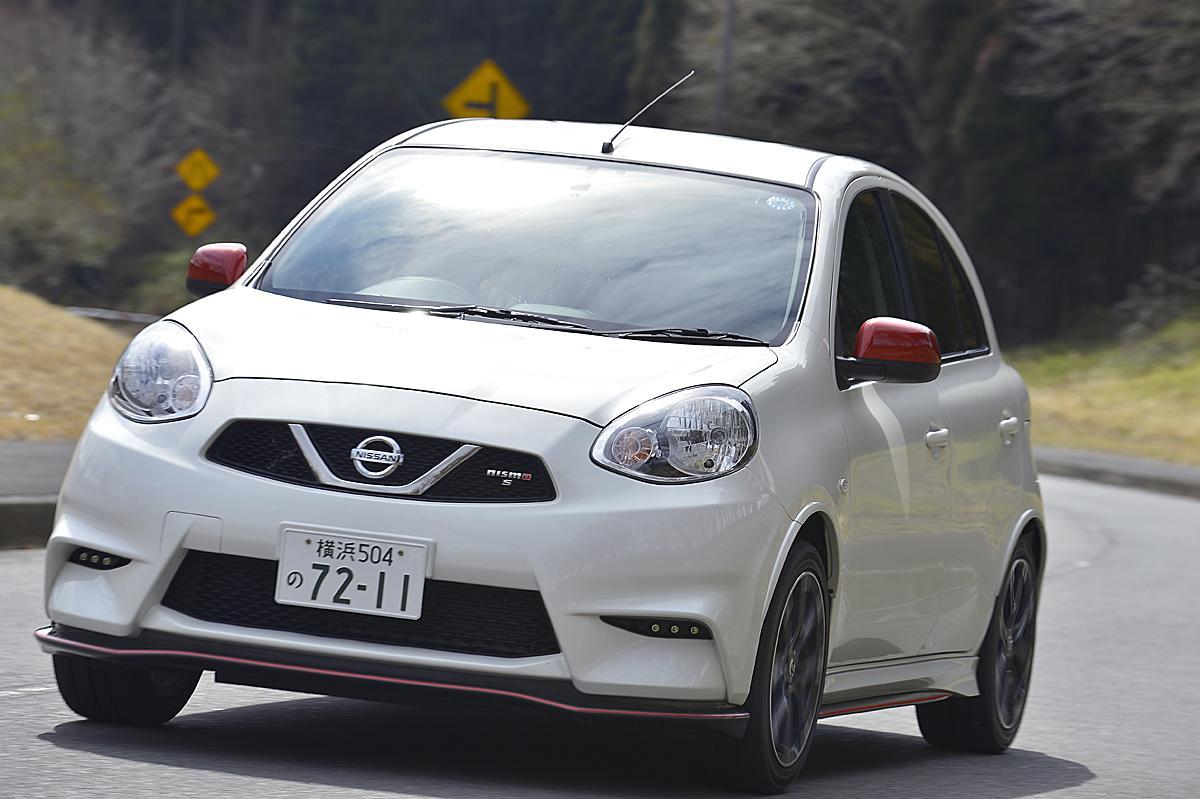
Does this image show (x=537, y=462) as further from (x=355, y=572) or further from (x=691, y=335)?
(x=691, y=335)

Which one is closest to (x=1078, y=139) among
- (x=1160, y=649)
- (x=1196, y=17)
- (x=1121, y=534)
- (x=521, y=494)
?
(x=1196, y=17)

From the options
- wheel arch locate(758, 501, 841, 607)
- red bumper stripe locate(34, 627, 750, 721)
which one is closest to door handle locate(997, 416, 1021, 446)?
wheel arch locate(758, 501, 841, 607)

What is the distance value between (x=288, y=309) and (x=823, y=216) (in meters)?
1.53

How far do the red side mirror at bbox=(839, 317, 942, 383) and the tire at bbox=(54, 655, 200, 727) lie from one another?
1921mm

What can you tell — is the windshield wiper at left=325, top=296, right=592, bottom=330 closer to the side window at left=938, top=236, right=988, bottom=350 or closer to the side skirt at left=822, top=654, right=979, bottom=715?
the side skirt at left=822, top=654, right=979, bottom=715

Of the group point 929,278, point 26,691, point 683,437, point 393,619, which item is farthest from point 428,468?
point 929,278

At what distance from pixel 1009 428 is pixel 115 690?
306 cm

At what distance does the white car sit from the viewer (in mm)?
5352

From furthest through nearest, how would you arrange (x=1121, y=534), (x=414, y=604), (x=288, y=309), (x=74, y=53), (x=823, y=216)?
(x=74, y=53) → (x=1121, y=534) → (x=823, y=216) → (x=288, y=309) → (x=414, y=604)

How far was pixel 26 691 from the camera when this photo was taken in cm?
680

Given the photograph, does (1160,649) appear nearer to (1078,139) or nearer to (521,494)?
(521,494)

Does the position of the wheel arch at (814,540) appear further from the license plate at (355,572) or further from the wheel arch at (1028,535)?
the wheel arch at (1028,535)

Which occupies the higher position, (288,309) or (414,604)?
(288,309)

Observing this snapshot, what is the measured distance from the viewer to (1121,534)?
17.1 m
